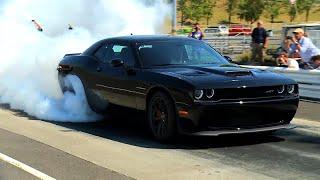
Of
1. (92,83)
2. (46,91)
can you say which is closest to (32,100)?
(46,91)

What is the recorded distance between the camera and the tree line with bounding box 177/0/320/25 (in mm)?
68188

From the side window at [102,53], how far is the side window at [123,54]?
0.17m

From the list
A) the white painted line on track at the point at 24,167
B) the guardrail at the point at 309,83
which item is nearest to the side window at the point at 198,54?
the white painted line on track at the point at 24,167

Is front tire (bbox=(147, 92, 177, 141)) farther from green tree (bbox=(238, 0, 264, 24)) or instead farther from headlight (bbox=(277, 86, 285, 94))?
green tree (bbox=(238, 0, 264, 24))

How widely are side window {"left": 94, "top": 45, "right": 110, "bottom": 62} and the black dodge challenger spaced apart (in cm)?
10

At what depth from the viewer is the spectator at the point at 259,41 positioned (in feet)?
68.7

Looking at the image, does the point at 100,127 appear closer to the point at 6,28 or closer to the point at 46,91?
the point at 46,91

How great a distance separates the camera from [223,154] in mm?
7336

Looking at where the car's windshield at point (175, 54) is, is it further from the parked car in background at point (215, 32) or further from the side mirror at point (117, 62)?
the parked car in background at point (215, 32)

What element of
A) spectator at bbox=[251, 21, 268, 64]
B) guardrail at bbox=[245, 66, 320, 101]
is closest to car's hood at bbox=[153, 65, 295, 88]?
guardrail at bbox=[245, 66, 320, 101]

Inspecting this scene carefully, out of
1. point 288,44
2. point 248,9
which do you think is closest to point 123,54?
point 288,44

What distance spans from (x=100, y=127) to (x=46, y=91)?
7.27 ft

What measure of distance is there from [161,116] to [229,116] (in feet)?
3.21

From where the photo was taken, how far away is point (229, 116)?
7.55 m
